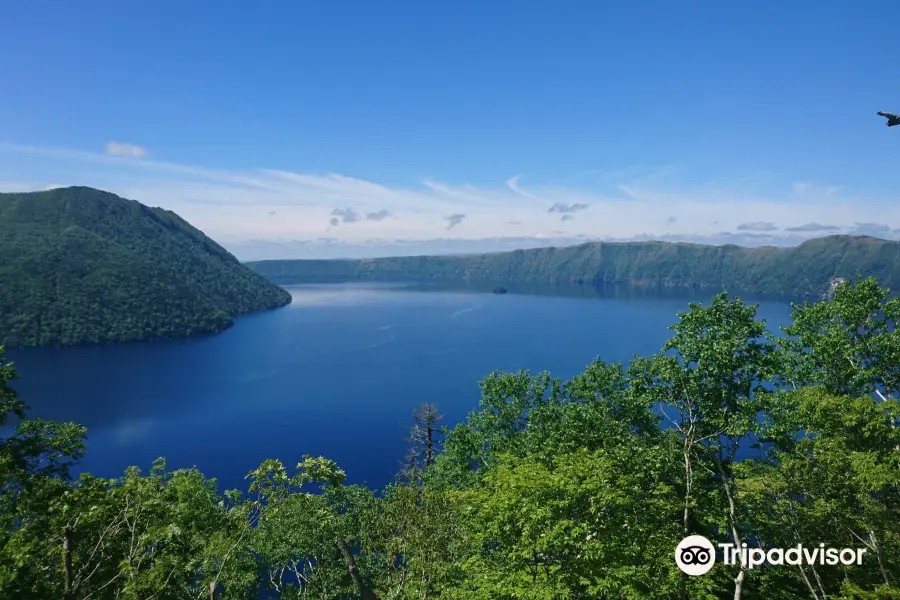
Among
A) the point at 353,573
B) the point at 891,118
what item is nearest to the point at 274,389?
the point at 353,573

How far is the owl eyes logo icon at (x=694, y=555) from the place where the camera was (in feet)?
54.6

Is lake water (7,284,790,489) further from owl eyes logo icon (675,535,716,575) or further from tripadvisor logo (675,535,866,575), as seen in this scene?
owl eyes logo icon (675,535,716,575)

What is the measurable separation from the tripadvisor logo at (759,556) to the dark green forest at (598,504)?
377 millimetres

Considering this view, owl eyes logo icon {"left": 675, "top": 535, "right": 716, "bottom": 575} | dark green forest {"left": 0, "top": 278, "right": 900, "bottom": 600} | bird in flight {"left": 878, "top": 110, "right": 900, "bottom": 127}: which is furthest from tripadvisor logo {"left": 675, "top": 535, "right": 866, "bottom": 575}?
bird in flight {"left": 878, "top": 110, "right": 900, "bottom": 127}

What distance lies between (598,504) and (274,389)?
12290 centimetres

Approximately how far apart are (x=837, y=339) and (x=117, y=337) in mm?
231679

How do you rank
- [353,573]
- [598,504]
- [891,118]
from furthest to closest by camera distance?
[353,573]
[598,504]
[891,118]

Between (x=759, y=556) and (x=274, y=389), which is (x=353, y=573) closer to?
(x=759, y=556)

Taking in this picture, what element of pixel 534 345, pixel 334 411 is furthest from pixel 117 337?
pixel 534 345

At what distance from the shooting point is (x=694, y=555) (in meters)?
17.0

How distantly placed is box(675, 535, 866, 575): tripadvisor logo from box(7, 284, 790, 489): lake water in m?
62.7

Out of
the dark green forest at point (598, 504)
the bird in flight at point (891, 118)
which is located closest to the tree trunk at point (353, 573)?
the dark green forest at point (598, 504)

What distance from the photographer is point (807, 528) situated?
60.8 feet

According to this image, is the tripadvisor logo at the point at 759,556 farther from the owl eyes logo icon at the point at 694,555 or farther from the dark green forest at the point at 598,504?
the dark green forest at the point at 598,504
